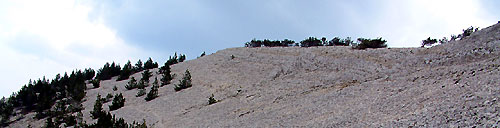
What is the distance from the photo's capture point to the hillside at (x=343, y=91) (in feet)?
47.0

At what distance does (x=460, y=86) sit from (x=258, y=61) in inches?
1087

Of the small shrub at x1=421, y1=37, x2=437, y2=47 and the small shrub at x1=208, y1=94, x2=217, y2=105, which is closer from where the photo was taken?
the small shrub at x1=208, y1=94, x2=217, y2=105

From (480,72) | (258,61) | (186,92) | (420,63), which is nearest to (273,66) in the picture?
(258,61)

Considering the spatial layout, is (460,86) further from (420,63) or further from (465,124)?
(420,63)

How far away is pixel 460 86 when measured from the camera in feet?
52.4

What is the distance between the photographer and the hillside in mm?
14336

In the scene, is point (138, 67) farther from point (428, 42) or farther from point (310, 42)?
point (428, 42)

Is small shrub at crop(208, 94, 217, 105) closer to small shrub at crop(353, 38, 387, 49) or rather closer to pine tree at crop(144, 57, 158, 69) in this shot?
small shrub at crop(353, 38, 387, 49)

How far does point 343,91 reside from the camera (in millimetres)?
22266

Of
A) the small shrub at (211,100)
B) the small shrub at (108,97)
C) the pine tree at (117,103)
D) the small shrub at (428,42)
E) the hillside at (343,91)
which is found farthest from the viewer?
the small shrub at (108,97)

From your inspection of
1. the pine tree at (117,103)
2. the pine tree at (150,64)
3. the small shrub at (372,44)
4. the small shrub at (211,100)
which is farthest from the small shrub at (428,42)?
the pine tree at (150,64)

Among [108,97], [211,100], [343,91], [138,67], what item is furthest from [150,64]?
[343,91]

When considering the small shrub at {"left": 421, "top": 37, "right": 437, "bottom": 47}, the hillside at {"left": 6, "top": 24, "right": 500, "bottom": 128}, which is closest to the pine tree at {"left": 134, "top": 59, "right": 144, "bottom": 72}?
the hillside at {"left": 6, "top": 24, "right": 500, "bottom": 128}

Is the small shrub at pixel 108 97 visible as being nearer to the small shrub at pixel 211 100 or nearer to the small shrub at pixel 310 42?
the small shrub at pixel 211 100
